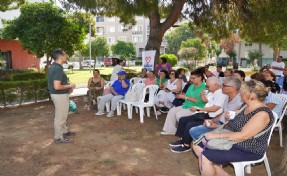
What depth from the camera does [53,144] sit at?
5.39 meters

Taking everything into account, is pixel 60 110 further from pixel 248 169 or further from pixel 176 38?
pixel 176 38

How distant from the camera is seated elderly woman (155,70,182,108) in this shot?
6.93m

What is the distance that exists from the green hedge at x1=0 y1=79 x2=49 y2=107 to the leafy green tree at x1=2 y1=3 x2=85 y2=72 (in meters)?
2.05

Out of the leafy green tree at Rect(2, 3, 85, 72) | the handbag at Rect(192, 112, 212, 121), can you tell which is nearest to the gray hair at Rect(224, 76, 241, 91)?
the handbag at Rect(192, 112, 212, 121)

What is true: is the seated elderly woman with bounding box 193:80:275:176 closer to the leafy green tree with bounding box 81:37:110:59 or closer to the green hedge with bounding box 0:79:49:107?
the green hedge with bounding box 0:79:49:107

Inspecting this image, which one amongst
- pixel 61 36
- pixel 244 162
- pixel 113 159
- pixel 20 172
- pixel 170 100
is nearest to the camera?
pixel 244 162

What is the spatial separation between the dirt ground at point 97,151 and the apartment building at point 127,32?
62.7m

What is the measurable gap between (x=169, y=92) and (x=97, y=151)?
2.68 m

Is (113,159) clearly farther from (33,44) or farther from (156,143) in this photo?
(33,44)

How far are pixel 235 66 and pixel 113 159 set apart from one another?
547 centimetres

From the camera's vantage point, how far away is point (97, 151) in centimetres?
497

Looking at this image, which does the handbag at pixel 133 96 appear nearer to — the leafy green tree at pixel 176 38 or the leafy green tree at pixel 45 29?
the leafy green tree at pixel 45 29

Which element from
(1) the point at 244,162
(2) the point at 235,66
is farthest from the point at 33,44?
(1) the point at 244,162

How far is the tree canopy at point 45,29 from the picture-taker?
11047mm
